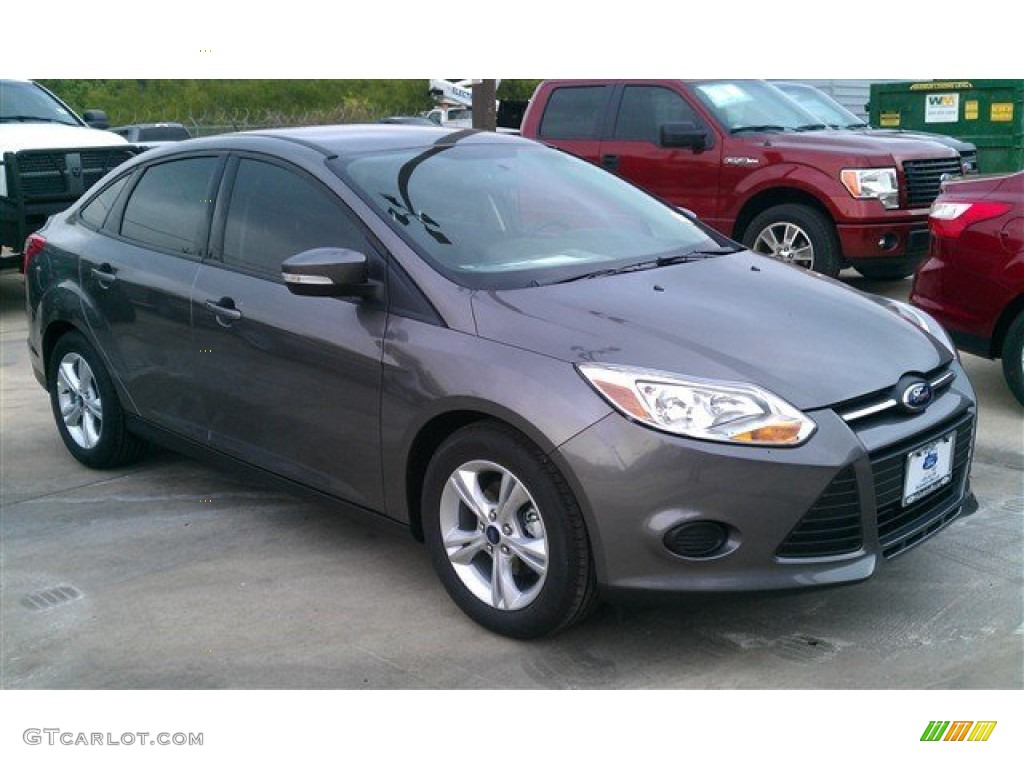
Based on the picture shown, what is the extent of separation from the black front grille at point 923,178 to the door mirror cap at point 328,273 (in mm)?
6028

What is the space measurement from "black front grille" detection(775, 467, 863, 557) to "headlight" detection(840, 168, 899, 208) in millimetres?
5784

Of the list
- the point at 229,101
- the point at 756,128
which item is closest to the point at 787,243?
the point at 756,128

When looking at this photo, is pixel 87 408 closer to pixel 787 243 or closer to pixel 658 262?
pixel 658 262

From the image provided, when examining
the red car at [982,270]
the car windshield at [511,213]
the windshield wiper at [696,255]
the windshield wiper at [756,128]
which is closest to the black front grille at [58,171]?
the windshield wiper at [756,128]

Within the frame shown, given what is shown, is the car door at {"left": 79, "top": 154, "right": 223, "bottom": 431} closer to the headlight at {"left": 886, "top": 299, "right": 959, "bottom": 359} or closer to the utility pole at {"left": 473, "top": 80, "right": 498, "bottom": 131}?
the headlight at {"left": 886, "top": 299, "right": 959, "bottom": 359}

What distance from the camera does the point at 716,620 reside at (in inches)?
158

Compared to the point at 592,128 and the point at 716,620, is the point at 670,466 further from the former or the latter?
the point at 592,128

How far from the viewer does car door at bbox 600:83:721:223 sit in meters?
9.56

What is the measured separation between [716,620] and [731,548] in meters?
0.62

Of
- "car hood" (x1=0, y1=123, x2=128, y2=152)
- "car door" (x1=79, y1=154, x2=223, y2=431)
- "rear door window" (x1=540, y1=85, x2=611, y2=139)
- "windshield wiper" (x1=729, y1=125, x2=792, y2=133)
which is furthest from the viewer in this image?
"car hood" (x1=0, y1=123, x2=128, y2=152)

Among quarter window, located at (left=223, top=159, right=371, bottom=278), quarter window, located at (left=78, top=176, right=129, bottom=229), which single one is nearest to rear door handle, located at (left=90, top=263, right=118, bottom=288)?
quarter window, located at (left=78, top=176, right=129, bottom=229)

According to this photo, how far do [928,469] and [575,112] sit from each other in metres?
7.05

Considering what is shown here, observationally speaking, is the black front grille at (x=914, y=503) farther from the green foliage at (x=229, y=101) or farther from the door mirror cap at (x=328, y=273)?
the green foliage at (x=229, y=101)

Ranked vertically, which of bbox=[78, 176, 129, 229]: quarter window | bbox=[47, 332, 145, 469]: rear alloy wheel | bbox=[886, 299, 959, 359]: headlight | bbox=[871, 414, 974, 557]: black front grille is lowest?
bbox=[47, 332, 145, 469]: rear alloy wheel
